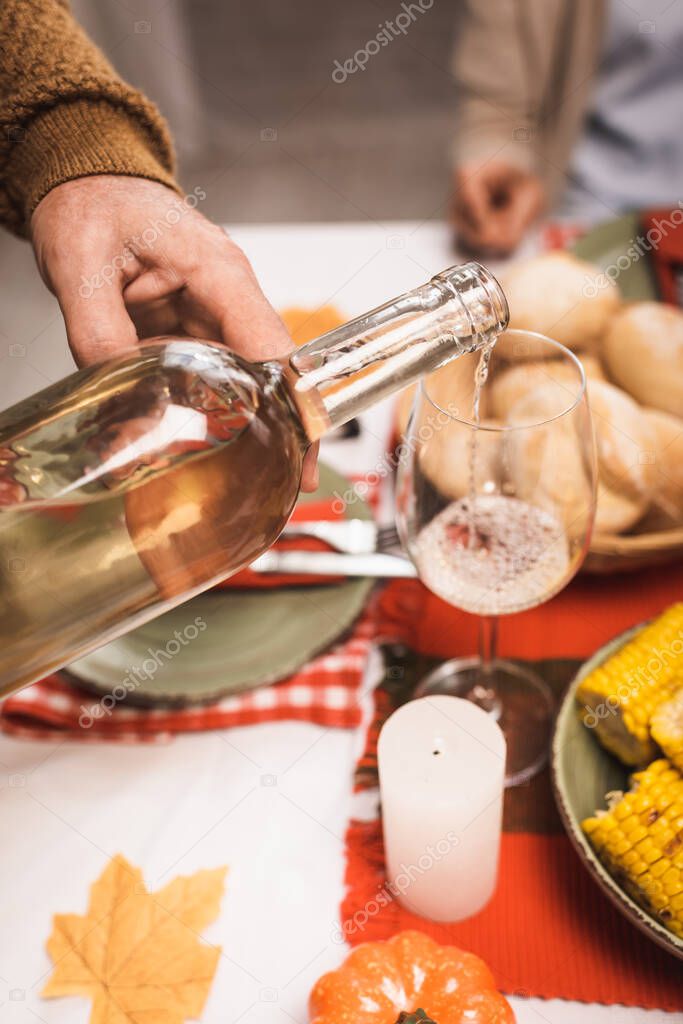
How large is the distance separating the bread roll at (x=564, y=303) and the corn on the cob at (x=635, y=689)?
29cm

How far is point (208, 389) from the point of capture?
39cm

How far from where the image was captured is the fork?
698 millimetres

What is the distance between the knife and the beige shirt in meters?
0.64

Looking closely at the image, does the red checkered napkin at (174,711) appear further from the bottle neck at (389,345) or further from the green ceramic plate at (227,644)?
the bottle neck at (389,345)

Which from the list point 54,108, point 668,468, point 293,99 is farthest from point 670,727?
point 293,99

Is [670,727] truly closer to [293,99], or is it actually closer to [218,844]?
[218,844]

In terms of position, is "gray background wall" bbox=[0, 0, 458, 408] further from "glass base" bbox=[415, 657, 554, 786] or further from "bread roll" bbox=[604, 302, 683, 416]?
"glass base" bbox=[415, 657, 554, 786]

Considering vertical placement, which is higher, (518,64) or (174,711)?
(518,64)

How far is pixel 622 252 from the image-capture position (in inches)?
35.8

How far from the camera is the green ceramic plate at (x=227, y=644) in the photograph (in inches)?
24.9

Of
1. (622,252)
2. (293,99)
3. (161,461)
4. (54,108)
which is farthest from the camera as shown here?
(293,99)

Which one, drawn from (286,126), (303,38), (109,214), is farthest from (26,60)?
(303,38)

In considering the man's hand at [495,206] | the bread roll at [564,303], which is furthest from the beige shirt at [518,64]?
the bread roll at [564,303]

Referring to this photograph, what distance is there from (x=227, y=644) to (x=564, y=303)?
0.39m
